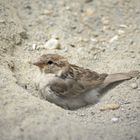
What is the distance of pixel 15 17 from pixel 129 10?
150cm

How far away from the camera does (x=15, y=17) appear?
641 centimetres

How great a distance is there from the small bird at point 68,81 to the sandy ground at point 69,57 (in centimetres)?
11

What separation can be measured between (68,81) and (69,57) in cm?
61

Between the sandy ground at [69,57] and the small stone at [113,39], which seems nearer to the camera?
the sandy ground at [69,57]

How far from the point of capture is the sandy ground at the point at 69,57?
14.4ft

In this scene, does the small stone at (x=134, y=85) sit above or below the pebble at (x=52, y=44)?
below

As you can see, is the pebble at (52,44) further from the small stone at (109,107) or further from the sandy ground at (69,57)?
the small stone at (109,107)

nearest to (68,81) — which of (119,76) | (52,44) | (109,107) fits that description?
(119,76)

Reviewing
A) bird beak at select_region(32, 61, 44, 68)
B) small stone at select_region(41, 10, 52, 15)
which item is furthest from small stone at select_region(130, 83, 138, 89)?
small stone at select_region(41, 10, 52, 15)

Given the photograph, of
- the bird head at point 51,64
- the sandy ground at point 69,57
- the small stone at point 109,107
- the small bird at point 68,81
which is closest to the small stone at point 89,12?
the sandy ground at point 69,57

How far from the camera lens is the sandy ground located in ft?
14.4

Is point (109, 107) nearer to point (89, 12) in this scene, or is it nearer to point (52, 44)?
point (52, 44)

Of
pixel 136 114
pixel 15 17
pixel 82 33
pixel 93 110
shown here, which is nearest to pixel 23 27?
pixel 15 17

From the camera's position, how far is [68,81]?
18.3 feet
